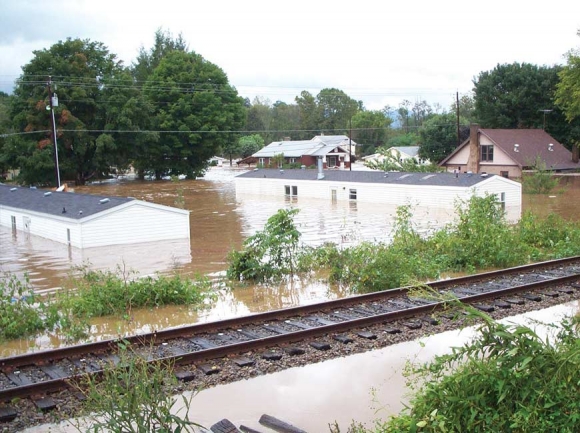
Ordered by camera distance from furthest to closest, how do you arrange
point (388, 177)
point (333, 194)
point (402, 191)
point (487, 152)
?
1. point (487, 152)
2. point (333, 194)
3. point (388, 177)
4. point (402, 191)

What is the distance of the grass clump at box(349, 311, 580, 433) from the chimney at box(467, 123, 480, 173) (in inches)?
2269

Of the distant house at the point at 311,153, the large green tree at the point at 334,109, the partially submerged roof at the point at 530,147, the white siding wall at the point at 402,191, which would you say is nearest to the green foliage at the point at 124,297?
the white siding wall at the point at 402,191

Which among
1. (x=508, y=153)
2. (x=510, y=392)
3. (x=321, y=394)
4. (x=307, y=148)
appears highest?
(x=307, y=148)

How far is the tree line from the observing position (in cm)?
Answer: 6372

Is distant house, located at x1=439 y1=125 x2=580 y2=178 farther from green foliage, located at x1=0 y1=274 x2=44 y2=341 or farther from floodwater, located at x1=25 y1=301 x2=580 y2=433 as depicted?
green foliage, located at x1=0 y1=274 x2=44 y2=341

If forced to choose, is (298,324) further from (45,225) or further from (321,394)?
(45,225)

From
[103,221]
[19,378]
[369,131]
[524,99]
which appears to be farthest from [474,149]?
[369,131]

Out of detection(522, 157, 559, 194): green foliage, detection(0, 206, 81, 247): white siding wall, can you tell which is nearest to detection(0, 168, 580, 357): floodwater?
detection(0, 206, 81, 247): white siding wall

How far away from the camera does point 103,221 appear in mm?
27375

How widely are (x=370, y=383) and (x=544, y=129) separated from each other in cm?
6657

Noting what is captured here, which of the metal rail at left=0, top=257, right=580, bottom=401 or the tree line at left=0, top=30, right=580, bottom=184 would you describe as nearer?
the metal rail at left=0, top=257, right=580, bottom=401

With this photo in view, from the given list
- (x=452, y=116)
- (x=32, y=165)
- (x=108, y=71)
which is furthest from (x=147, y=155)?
(x=452, y=116)

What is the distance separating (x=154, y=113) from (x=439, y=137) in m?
34.3

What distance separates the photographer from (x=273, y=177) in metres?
55.7
